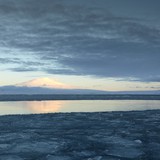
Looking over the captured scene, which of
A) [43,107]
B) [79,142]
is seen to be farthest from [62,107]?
[79,142]

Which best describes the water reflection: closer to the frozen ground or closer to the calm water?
the calm water

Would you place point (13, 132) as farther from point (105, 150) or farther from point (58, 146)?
point (105, 150)

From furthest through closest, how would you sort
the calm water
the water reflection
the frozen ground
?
the water reflection
the calm water
the frozen ground

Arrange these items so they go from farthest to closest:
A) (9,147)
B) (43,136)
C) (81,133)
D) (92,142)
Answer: (81,133) < (43,136) < (92,142) < (9,147)

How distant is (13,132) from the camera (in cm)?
1427

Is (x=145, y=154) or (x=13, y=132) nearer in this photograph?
(x=145, y=154)

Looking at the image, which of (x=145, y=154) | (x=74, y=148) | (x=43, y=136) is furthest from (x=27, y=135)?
(x=145, y=154)

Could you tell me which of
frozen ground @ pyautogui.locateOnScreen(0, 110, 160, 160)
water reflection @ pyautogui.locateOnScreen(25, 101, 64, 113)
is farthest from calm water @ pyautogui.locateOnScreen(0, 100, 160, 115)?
frozen ground @ pyautogui.locateOnScreen(0, 110, 160, 160)

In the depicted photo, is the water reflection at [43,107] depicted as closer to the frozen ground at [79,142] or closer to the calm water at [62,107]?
the calm water at [62,107]

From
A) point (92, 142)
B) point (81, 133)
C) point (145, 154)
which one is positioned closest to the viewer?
point (145, 154)

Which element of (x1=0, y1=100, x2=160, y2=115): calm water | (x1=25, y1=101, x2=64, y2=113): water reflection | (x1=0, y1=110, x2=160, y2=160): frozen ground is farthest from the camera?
(x1=25, y1=101, x2=64, y2=113): water reflection

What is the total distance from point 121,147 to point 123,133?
10.0 feet

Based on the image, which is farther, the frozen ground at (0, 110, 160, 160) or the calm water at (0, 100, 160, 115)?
the calm water at (0, 100, 160, 115)

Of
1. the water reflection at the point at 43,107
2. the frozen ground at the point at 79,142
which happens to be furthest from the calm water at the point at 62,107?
the frozen ground at the point at 79,142
